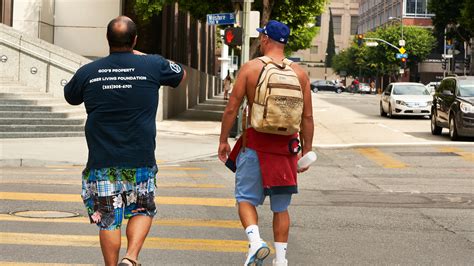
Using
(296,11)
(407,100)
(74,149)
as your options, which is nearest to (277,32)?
(74,149)

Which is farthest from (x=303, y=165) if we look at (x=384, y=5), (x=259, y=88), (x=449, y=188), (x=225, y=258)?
(x=384, y=5)

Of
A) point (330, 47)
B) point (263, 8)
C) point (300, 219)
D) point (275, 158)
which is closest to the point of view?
point (275, 158)

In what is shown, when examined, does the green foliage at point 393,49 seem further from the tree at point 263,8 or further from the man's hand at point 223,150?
the man's hand at point 223,150

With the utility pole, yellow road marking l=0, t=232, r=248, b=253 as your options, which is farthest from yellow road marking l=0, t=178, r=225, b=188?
the utility pole

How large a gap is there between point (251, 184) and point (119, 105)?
4.23ft

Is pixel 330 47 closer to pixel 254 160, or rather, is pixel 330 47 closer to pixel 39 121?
pixel 39 121

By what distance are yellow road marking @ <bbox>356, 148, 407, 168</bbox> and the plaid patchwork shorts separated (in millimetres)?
10767

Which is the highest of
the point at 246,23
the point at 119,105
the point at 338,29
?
the point at 338,29

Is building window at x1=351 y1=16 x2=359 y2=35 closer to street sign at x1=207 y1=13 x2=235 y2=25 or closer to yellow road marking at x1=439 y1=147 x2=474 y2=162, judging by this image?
street sign at x1=207 y1=13 x2=235 y2=25

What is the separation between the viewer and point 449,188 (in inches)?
483

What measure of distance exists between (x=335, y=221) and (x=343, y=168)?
21.1 ft

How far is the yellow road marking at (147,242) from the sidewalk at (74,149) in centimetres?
739

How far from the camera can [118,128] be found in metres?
5.14

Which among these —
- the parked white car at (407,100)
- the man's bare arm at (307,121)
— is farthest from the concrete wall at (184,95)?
the man's bare arm at (307,121)
